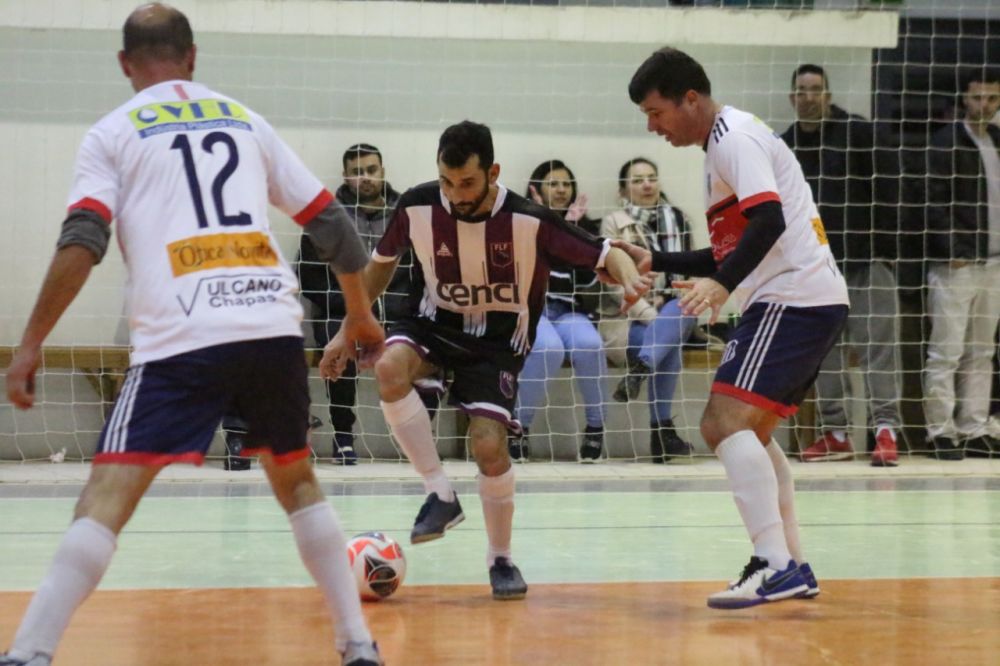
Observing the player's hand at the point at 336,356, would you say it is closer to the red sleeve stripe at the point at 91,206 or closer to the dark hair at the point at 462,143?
the dark hair at the point at 462,143

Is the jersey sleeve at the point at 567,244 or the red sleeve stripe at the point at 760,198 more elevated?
the red sleeve stripe at the point at 760,198

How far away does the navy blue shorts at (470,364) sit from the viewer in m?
4.83

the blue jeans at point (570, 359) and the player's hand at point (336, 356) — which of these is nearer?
the player's hand at point (336, 356)

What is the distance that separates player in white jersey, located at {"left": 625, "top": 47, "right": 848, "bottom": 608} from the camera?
14.5ft

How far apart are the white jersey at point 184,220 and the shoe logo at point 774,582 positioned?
6.17 ft

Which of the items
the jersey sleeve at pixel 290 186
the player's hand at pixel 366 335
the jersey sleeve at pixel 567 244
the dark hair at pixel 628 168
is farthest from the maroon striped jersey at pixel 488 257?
the dark hair at pixel 628 168

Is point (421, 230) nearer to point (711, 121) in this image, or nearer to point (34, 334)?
point (711, 121)

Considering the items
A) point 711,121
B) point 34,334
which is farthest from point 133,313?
point 711,121

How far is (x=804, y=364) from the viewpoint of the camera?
15.0 ft

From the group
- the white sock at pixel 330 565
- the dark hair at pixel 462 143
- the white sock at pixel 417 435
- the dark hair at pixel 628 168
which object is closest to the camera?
the white sock at pixel 330 565

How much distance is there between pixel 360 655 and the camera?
3324 millimetres

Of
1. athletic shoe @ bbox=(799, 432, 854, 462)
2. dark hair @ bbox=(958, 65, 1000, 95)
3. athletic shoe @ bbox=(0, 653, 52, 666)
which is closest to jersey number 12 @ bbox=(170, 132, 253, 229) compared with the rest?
athletic shoe @ bbox=(0, 653, 52, 666)

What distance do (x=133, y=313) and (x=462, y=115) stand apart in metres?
6.55

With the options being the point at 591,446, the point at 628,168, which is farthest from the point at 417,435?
the point at 628,168
